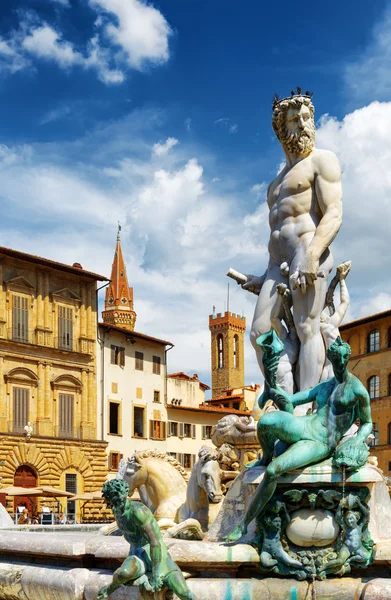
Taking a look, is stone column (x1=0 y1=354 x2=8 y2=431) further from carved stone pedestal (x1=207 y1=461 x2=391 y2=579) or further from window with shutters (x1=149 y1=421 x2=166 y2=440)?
carved stone pedestal (x1=207 y1=461 x2=391 y2=579)

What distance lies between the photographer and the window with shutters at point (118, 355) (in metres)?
53.4

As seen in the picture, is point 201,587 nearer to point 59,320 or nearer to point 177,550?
point 177,550

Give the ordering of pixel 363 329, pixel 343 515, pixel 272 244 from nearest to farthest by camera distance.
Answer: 1. pixel 343 515
2. pixel 272 244
3. pixel 363 329

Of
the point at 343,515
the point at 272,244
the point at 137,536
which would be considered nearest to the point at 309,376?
the point at 272,244

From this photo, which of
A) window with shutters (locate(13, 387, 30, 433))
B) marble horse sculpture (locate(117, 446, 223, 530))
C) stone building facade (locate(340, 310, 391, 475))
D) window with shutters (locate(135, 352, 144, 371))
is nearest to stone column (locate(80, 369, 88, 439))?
window with shutters (locate(13, 387, 30, 433))

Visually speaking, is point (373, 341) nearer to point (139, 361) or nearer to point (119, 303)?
point (139, 361)

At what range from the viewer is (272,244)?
965 cm

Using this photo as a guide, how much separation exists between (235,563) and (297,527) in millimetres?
480

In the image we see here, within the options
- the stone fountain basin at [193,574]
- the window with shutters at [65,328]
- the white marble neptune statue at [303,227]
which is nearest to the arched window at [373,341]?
the window with shutters at [65,328]

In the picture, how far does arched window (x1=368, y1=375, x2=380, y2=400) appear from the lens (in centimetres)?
5972

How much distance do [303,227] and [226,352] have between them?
4851 inches

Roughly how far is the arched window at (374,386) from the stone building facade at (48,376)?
19.8 metres

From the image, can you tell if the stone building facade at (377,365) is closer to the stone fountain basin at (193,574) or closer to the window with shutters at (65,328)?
the window with shutters at (65,328)

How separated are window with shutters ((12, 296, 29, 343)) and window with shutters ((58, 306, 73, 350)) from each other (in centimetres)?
234
